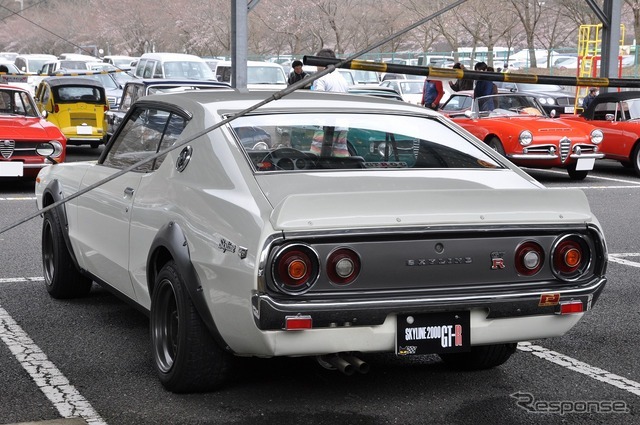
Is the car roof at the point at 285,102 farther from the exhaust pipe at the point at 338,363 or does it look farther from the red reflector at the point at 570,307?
the red reflector at the point at 570,307

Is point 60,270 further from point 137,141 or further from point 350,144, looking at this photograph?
point 350,144

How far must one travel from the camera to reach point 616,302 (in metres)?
7.37

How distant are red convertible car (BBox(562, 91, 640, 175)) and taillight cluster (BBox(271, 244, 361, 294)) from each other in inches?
523

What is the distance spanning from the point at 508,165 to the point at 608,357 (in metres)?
1.27

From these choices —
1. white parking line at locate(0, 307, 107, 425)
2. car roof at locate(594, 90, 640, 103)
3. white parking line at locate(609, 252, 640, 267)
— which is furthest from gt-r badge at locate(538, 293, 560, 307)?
car roof at locate(594, 90, 640, 103)

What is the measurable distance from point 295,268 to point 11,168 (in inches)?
396

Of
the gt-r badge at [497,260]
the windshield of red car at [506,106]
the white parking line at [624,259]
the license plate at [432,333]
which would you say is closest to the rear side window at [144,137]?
the license plate at [432,333]

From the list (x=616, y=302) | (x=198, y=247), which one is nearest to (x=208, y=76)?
(x=616, y=302)

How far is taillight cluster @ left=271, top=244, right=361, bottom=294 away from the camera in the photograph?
429cm

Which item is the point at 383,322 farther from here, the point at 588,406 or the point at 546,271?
the point at 588,406

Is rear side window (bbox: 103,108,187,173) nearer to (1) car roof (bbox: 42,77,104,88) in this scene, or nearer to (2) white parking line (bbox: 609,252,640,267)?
(2) white parking line (bbox: 609,252,640,267)

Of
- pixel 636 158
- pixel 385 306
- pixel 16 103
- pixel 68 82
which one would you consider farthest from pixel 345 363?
pixel 68 82

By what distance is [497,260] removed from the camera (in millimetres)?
4562

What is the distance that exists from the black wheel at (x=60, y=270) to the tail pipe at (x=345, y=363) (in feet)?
9.61
